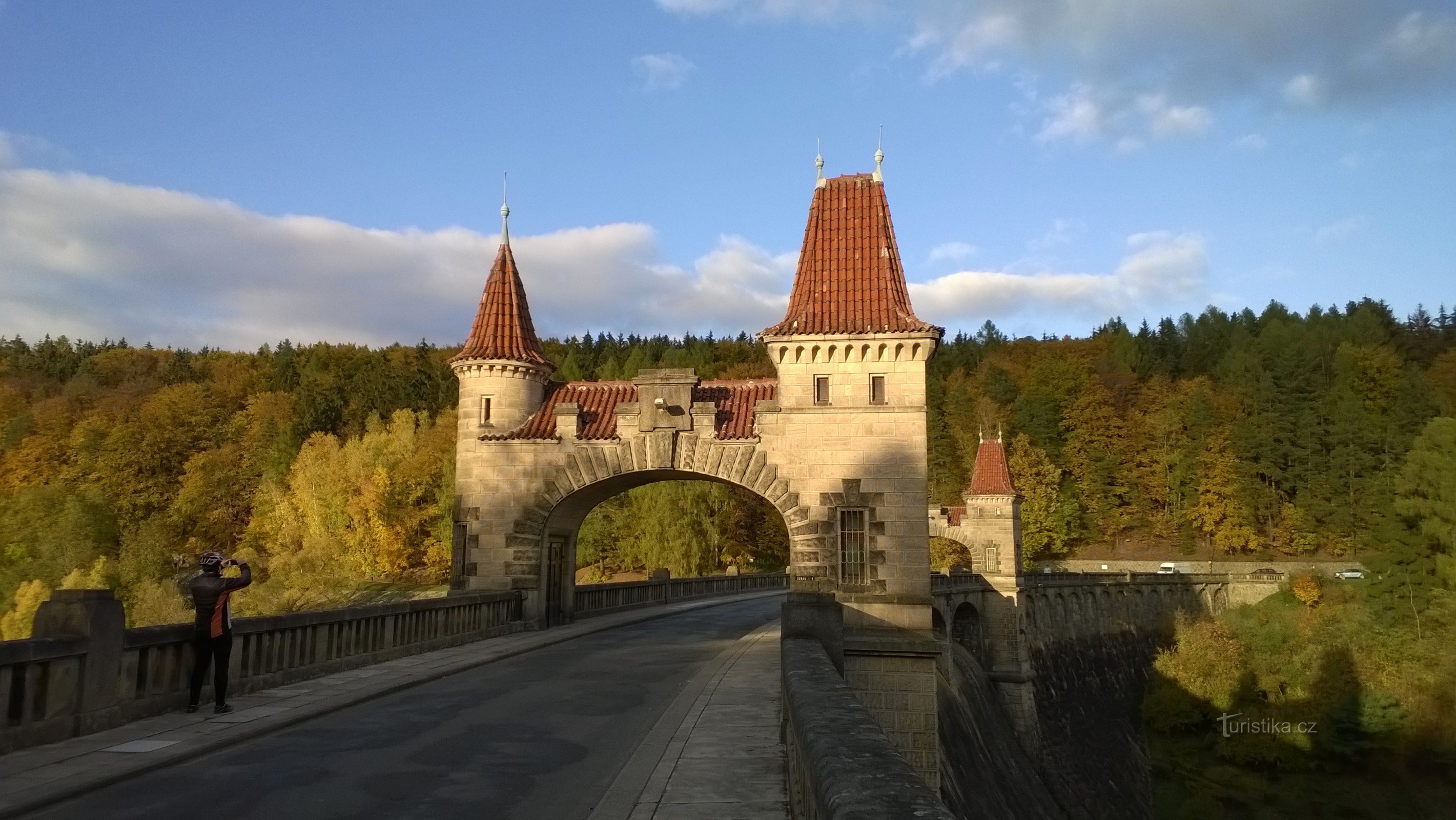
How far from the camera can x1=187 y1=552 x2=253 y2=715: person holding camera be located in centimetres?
925

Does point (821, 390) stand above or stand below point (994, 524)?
above

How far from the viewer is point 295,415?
7394 cm

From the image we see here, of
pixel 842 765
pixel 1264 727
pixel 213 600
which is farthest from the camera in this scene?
pixel 1264 727

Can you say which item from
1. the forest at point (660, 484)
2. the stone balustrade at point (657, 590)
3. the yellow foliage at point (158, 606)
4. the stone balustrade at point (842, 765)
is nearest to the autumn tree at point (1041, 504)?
the forest at point (660, 484)

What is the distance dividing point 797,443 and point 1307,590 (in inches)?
1773

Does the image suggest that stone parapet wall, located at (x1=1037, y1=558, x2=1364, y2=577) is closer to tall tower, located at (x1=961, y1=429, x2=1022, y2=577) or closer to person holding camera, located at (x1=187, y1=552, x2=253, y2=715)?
tall tower, located at (x1=961, y1=429, x2=1022, y2=577)

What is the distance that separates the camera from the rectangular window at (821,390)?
2028cm

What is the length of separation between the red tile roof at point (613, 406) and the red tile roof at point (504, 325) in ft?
4.27

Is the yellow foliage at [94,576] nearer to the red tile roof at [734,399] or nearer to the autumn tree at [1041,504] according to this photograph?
the red tile roof at [734,399]

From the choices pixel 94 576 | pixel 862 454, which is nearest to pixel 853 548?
pixel 862 454

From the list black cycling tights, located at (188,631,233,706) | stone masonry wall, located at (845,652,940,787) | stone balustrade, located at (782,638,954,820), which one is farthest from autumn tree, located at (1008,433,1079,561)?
stone balustrade, located at (782,638,954,820)

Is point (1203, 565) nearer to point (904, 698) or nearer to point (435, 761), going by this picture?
point (904, 698)

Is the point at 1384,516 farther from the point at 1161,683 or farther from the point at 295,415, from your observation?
the point at 295,415

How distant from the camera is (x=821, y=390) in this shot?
20359mm
